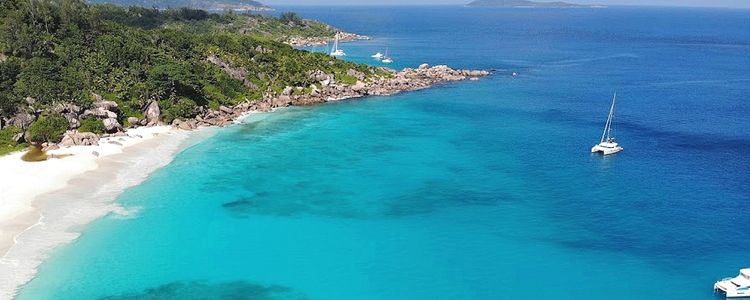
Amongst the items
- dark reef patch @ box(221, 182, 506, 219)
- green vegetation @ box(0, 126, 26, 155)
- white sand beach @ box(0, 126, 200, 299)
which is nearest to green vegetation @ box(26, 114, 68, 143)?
green vegetation @ box(0, 126, 26, 155)

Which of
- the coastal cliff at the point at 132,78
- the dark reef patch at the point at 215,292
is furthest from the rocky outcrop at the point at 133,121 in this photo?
the dark reef patch at the point at 215,292

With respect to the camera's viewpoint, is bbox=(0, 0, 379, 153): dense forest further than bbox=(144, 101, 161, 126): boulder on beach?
No

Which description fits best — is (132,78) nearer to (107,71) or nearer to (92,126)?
(107,71)

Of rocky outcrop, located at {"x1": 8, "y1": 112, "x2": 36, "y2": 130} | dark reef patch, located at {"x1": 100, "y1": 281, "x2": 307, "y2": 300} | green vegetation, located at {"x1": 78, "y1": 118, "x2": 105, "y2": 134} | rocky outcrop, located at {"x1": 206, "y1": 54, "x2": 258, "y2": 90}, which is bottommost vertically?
dark reef patch, located at {"x1": 100, "y1": 281, "x2": 307, "y2": 300}

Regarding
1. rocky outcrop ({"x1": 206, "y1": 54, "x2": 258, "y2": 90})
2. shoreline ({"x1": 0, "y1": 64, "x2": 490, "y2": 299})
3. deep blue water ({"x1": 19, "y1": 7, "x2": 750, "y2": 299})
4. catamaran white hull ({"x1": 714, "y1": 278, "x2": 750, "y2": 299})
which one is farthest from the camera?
rocky outcrop ({"x1": 206, "y1": 54, "x2": 258, "y2": 90})

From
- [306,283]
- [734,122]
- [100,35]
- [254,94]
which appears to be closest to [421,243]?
[306,283]

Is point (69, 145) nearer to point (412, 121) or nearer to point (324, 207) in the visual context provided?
point (324, 207)

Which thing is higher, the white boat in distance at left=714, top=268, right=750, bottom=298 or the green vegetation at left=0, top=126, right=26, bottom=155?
the green vegetation at left=0, top=126, right=26, bottom=155

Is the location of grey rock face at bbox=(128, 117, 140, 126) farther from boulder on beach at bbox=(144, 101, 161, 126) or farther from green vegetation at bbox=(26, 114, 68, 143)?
green vegetation at bbox=(26, 114, 68, 143)
